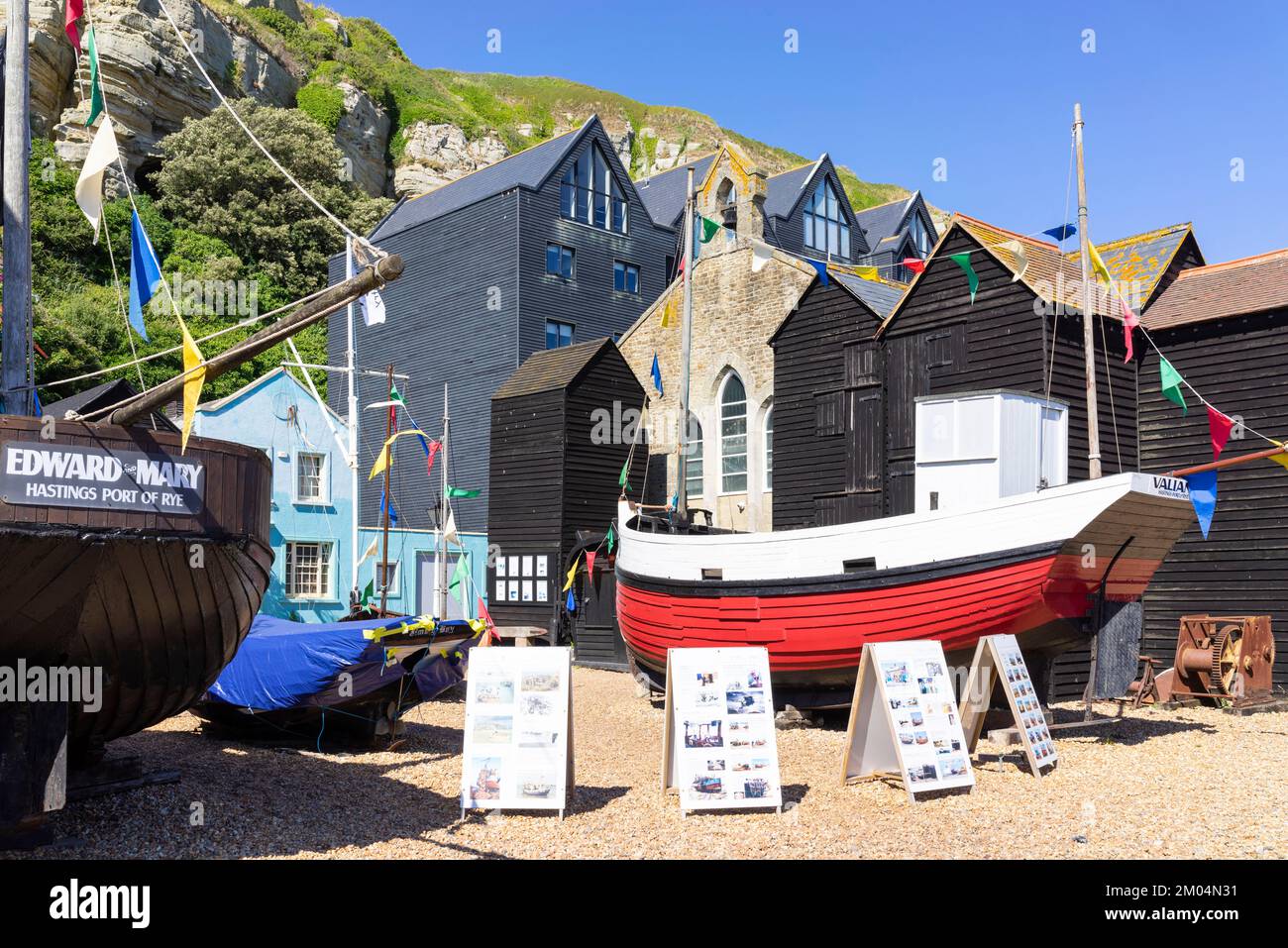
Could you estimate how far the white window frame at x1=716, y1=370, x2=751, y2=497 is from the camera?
984 inches

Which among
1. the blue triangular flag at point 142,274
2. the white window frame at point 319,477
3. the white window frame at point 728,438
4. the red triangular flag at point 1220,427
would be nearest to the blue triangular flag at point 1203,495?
the red triangular flag at point 1220,427

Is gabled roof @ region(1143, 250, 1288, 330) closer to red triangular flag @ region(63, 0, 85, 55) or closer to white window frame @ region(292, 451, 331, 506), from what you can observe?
red triangular flag @ region(63, 0, 85, 55)

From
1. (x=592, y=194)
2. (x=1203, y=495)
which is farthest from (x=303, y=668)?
(x=592, y=194)

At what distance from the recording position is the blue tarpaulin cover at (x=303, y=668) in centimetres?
1094

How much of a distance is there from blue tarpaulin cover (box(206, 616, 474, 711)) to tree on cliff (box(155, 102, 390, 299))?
3138 cm

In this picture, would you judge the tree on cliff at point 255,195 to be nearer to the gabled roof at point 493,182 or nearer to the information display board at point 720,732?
the gabled roof at point 493,182

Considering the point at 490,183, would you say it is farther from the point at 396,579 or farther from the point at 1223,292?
the point at 1223,292

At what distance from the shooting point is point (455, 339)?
110 ft

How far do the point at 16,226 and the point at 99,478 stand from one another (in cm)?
334

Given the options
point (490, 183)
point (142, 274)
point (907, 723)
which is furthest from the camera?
point (490, 183)

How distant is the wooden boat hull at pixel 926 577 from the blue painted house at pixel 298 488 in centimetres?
1397

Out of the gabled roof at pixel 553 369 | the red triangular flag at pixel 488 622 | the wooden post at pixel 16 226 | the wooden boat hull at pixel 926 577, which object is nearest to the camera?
the wooden post at pixel 16 226

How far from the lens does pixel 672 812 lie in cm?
844

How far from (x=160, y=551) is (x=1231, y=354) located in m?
17.1
